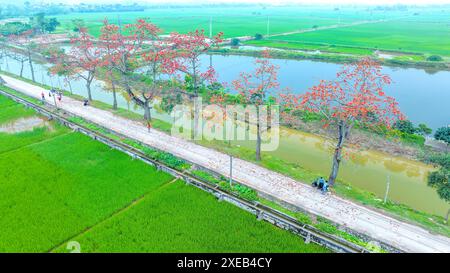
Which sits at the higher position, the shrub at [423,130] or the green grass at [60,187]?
the shrub at [423,130]

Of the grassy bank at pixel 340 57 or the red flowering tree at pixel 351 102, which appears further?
the grassy bank at pixel 340 57

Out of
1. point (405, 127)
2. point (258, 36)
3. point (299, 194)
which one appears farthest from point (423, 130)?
point (258, 36)

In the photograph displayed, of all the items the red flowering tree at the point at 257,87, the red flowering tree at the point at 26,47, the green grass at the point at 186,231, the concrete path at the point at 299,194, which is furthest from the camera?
the red flowering tree at the point at 26,47

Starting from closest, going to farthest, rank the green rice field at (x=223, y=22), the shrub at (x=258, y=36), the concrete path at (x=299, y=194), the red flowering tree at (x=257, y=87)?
the concrete path at (x=299, y=194) → the red flowering tree at (x=257, y=87) → the shrub at (x=258, y=36) → the green rice field at (x=223, y=22)

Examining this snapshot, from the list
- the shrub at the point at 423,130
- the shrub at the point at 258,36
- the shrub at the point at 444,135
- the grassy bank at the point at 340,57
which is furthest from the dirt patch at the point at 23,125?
the shrub at the point at 258,36

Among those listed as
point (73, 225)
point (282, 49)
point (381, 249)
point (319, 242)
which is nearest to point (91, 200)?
point (73, 225)

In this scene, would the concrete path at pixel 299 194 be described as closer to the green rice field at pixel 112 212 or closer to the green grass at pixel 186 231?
the green rice field at pixel 112 212

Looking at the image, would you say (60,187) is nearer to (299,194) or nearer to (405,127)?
(299,194)
